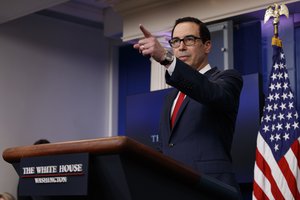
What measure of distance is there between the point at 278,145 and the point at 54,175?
9.43 ft

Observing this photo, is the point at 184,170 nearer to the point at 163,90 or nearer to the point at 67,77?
the point at 163,90

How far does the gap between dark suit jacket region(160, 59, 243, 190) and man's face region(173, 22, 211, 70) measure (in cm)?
17

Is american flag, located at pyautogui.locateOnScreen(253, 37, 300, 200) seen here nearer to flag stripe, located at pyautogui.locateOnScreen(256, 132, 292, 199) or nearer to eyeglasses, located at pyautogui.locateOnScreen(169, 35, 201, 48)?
flag stripe, located at pyautogui.locateOnScreen(256, 132, 292, 199)

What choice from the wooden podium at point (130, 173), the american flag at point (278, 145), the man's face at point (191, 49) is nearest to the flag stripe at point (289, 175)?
A: the american flag at point (278, 145)

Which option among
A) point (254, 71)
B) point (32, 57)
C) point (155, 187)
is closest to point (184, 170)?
point (155, 187)

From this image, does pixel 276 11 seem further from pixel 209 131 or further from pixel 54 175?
pixel 54 175

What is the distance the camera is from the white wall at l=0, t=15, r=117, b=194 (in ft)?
21.0

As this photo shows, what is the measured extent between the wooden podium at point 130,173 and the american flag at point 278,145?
8.46 ft

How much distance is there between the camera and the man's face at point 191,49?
86.3 inches

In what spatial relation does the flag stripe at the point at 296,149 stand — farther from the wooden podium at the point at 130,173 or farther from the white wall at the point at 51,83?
the white wall at the point at 51,83

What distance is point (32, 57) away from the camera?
6621 millimetres

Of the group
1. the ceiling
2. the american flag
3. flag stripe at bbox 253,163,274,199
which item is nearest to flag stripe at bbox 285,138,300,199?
the american flag

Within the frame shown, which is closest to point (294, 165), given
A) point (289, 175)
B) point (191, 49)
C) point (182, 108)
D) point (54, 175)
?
point (289, 175)

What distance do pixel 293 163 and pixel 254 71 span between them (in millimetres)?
1227
